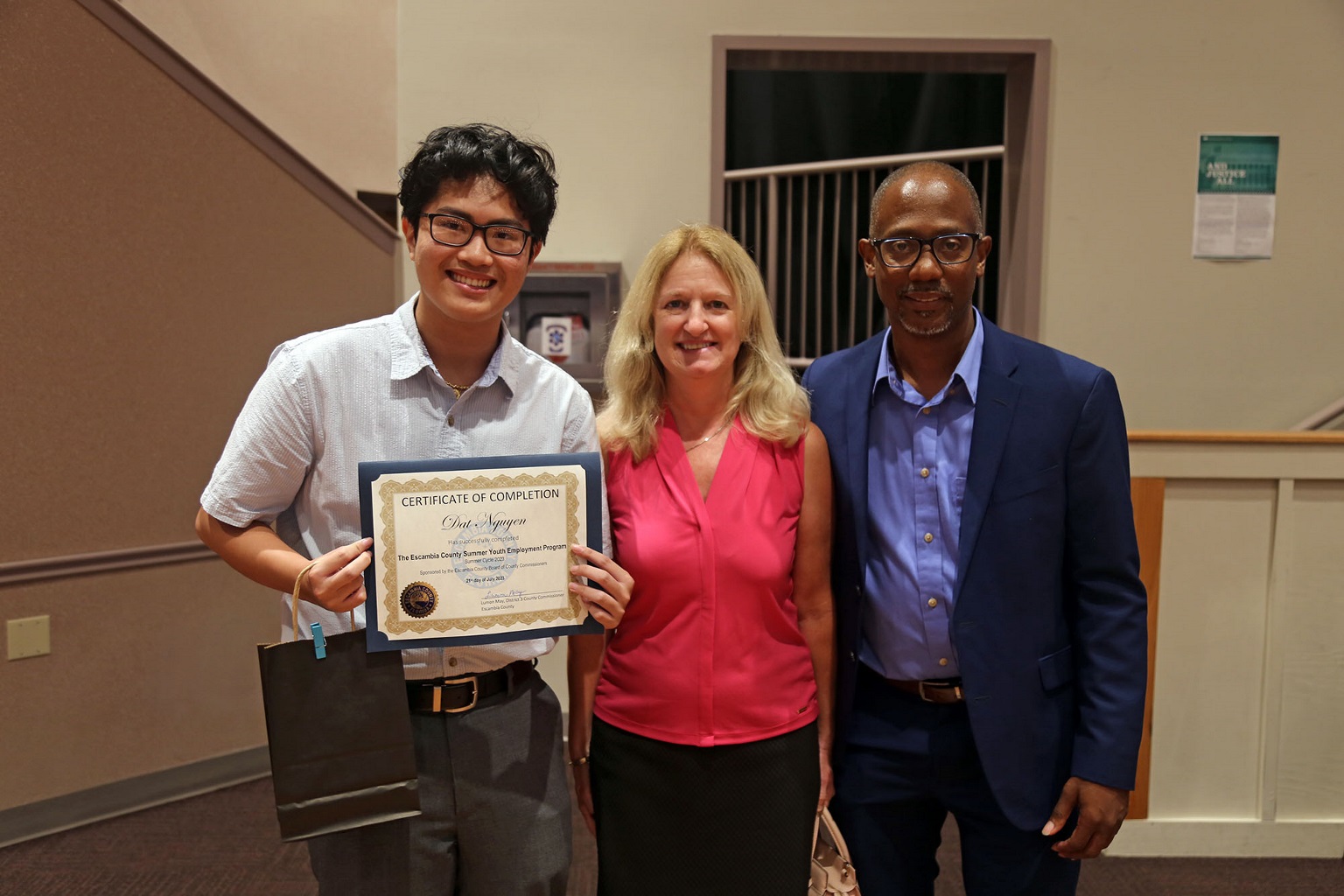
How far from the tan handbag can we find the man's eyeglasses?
3.38ft

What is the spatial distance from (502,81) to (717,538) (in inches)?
106

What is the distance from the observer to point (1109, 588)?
5.32 feet

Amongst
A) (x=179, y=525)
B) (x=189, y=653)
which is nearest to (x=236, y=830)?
(x=189, y=653)

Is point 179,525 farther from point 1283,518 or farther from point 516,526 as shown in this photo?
point 1283,518

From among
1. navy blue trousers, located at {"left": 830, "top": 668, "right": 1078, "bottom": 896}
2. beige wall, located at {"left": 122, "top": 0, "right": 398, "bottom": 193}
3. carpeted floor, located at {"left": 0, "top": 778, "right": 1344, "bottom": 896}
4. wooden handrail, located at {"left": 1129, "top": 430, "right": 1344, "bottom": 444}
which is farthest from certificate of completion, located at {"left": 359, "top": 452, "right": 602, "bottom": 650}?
beige wall, located at {"left": 122, "top": 0, "right": 398, "bottom": 193}

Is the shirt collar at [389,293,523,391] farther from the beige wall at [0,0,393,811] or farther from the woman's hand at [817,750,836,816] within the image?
the beige wall at [0,0,393,811]

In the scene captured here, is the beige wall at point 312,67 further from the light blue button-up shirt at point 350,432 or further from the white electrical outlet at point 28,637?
the light blue button-up shirt at point 350,432

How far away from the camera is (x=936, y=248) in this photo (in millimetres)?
1624

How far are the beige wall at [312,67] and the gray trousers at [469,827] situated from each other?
5.03 m

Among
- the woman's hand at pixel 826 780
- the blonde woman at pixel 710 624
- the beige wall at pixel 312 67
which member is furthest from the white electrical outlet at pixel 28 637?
the beige wall at pixel 312 67

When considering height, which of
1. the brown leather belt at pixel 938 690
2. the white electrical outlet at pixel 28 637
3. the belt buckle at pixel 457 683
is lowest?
the white electrical outlet at pixel 28 637

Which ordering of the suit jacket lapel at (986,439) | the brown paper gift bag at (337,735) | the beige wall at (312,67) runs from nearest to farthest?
the brown paper gift bag at (337,735) → the suit jacket lapel at (986,439) → the beige wall at (312,67)

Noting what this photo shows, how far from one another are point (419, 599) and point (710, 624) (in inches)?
21.3

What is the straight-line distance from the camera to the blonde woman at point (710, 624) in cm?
167
